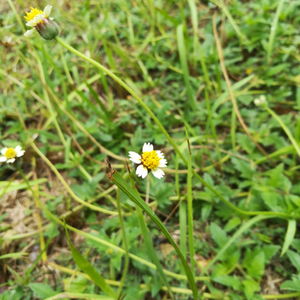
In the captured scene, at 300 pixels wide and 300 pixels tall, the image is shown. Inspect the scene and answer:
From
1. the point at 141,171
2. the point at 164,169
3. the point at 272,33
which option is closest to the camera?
the point at 141,171

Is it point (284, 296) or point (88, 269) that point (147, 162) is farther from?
point (284, 296)

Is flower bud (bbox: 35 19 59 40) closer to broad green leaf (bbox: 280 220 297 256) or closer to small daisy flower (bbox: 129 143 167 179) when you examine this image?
small daisy flower (bbox: 129 143 167 179)

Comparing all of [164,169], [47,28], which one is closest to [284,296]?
[164,169]

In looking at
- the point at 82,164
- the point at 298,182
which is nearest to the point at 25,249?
the point at 82,164

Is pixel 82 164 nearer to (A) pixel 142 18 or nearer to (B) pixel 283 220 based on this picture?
(B) pixel 283 220

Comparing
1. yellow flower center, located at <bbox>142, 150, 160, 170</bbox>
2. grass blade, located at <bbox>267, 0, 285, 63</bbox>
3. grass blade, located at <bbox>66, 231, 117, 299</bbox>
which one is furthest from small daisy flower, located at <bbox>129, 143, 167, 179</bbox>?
grass blade, located at <bbox>267, 0, 285, 63</bbox>
